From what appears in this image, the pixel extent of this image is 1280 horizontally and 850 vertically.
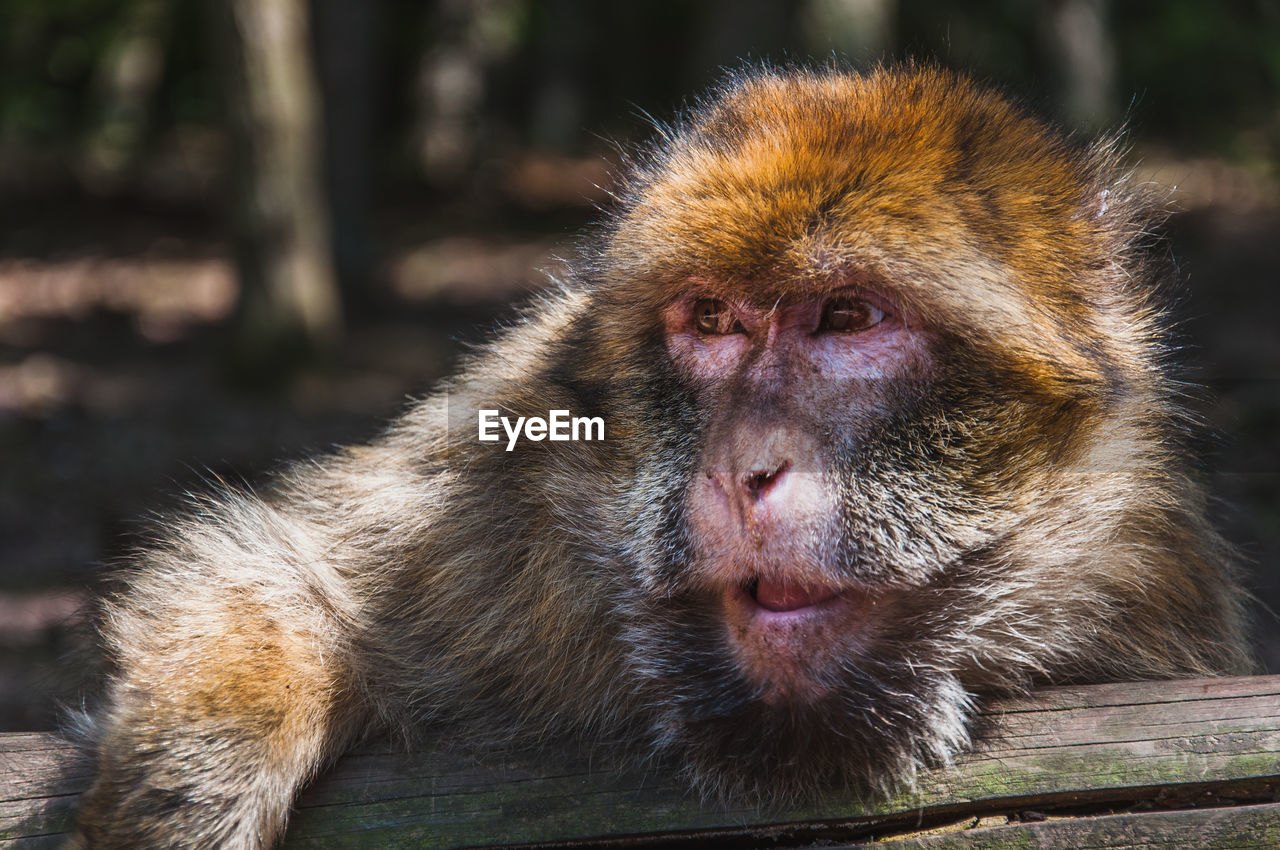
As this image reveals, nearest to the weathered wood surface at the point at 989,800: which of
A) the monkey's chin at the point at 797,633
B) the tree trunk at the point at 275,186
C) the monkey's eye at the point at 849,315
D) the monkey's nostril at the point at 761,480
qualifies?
the monkey's chin at the point at 797,633

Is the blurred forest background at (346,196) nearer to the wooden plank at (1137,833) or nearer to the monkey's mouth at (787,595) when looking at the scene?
the wooden plank at (1137,833)

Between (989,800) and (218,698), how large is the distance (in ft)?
Answer: 4.95

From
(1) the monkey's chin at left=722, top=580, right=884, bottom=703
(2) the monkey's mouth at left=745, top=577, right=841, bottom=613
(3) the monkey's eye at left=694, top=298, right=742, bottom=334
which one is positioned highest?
(3) the monkey's eye at left=694, top=298, right=742, bottom=334

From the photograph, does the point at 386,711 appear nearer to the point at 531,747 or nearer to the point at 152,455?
the point at 531,747

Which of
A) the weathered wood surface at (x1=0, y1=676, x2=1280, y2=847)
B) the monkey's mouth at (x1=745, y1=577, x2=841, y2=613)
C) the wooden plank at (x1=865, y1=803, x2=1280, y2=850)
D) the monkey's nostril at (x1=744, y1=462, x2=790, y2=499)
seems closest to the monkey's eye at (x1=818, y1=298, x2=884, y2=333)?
the monkey's nostril at (x1=744, y1=462, x2=790, y2=499)

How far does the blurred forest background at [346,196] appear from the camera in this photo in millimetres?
6211

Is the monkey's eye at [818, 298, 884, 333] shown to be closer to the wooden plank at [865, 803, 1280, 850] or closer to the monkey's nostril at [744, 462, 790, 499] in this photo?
the monkey's nostril at [744, 462, 790, 499]

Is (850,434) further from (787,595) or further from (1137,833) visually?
(1137,833)

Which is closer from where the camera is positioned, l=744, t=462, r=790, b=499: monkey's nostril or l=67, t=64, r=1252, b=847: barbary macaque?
l=744, t=462, r=790, b=499: monkey's nostril

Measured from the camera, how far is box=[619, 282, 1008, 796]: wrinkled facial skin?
201cm

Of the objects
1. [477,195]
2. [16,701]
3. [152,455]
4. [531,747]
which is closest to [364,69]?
[477,195]

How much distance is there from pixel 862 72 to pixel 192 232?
13.7 meters

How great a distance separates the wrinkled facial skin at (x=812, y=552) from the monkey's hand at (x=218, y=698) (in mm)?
733

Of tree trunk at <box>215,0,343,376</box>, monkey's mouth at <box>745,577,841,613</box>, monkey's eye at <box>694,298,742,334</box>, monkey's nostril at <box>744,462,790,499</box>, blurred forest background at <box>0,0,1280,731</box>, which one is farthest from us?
tree trunk at <box>215,0,343,376</box>
